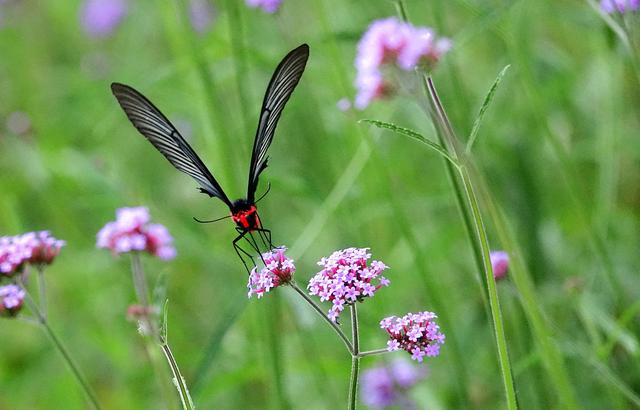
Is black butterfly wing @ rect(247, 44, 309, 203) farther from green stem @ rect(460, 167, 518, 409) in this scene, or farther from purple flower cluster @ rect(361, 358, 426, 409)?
purple flower cluster @ rect(361, 358, 426, 409)

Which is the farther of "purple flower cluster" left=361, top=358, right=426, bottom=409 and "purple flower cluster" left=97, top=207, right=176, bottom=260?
"purple flower cluster" left=361, top=358, right=426, bottom=409

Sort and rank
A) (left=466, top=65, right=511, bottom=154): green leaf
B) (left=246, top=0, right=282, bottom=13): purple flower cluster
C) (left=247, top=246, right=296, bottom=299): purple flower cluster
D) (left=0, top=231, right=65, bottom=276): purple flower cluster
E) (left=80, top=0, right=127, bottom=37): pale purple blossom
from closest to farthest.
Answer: (left=466, top=65, right=511, bottom=154): green leaf → (left=247, top=246, right=296, bottom=299): purple flower cluster → (left=0, top=231, right=65, bottom=276): purple flower cluster → (left=246, top=0, right=282, bottom=13): purple flower cluster → (left=80, top=0, right=127, bottom=37): pale purple blossom

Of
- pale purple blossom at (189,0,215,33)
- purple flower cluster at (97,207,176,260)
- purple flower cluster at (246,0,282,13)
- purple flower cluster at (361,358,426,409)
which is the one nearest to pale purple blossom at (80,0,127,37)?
pale purple blossom at (189,0,215,33)

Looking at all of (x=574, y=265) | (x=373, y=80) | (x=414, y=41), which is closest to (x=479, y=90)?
(x=574, y=265)

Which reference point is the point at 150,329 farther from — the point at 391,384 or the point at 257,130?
the point at 391,384

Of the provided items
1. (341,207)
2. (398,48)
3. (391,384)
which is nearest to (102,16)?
(341,207)

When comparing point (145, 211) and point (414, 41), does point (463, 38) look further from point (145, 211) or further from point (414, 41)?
point (145, 211)
